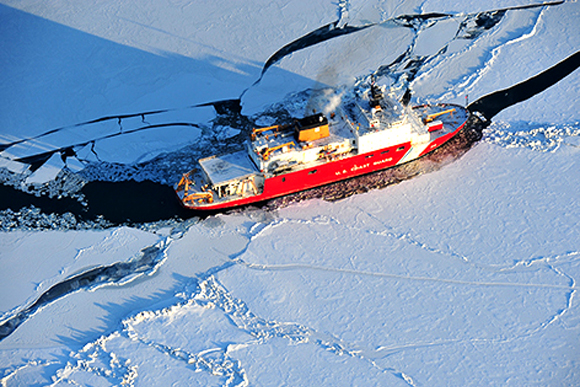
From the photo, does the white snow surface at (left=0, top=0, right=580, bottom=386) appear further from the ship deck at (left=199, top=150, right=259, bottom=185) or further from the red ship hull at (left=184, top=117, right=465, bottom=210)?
the ship deck at (left=199, top=150, right=259, bottom=185)

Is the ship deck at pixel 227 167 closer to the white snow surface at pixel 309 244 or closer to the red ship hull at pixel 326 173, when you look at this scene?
the red ship hull at pixel 326 173

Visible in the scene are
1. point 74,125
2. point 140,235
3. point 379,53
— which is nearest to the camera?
point 140,235

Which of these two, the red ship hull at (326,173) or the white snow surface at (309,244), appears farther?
the red ship hull at (326,173)

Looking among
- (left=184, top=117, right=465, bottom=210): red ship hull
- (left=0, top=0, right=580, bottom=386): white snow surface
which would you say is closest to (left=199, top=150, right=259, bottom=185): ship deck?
(left=184, top=117, right=465, bottom=210): red ship hull

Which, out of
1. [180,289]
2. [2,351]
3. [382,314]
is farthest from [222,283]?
[2,351]

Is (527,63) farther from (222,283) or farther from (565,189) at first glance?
(222,283)

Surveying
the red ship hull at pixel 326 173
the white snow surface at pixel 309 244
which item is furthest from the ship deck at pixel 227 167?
the white snow surface at pixel 309 244

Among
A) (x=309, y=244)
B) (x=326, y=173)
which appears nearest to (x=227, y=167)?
(x=326, y=173)

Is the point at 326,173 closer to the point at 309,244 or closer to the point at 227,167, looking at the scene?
the point at 309,244
